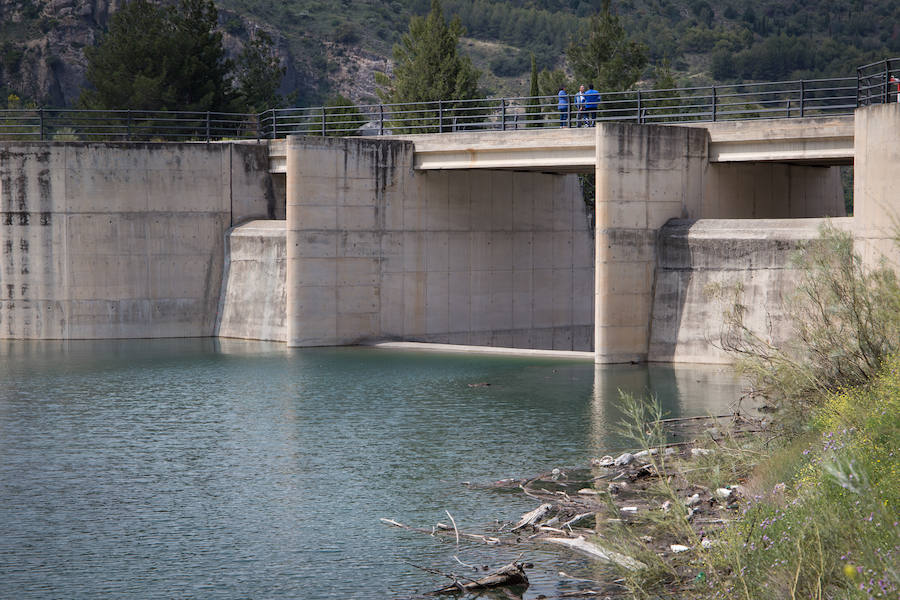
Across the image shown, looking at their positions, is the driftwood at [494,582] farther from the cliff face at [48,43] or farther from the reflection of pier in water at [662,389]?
the cliff face at [48,43]

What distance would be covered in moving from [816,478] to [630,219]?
56.1 feet

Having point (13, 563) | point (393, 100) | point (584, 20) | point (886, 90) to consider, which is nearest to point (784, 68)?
point (584, 20)

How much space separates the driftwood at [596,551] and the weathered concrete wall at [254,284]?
20611 millimetres

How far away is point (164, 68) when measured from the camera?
49094 millimetres

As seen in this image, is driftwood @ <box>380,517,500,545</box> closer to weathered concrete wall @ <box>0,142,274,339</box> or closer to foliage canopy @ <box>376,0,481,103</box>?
weathered concrete wall @ <box>0,142,274,339</box>

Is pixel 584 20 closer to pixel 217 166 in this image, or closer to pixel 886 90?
pixel 217 166

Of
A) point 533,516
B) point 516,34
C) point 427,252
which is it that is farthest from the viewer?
point 516,34

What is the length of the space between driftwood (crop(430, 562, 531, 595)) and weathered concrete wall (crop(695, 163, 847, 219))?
18.1 meters

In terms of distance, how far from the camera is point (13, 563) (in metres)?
12.8

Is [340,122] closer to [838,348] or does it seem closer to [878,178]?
[878,178]

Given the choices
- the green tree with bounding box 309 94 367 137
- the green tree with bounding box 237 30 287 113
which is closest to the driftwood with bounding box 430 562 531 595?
the green tree with bounding box 309 94 367 137

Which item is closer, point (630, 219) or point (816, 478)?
point (816, 478)

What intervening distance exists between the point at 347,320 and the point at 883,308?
19351 mm

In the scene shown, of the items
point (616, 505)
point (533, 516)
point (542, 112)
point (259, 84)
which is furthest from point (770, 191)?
point (259, 84)
